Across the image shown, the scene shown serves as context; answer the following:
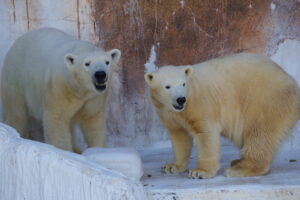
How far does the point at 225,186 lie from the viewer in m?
4.45

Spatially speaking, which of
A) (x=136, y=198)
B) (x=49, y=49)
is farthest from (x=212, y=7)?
(x=136, y=198)

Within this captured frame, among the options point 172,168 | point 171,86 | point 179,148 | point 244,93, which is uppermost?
point 171,86

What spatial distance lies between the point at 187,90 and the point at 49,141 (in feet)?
4.10

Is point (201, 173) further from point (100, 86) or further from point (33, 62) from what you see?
point (33, 62)

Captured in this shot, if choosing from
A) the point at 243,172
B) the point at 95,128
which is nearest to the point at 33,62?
the point at 95,128

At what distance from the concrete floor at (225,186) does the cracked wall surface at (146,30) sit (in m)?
1.07

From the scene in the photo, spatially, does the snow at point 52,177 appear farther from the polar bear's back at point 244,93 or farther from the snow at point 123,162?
the polar bear's back at point 244,93

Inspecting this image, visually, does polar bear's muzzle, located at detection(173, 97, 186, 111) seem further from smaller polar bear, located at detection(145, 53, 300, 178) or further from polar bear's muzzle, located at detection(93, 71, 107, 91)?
polar bear's muzzle, located at detection(93, 71, 107, 91)

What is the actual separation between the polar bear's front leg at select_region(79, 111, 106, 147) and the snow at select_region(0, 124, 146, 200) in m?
1.58

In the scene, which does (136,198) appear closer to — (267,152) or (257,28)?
(267,152)

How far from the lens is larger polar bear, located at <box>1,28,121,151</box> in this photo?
5250 millimetres

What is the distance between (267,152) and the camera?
16.3 ft

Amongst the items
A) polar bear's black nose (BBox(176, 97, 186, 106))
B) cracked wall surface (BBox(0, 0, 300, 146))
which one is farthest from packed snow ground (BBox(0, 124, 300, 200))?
cracked wall surface (BBox(0, 0, 300, 146))

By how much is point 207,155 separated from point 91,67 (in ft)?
3.50
